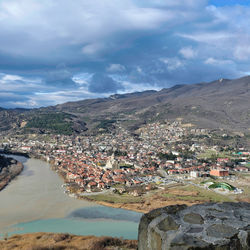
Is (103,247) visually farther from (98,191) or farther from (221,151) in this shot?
(221,151)

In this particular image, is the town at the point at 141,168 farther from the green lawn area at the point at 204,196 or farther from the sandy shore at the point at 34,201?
the green lawn area at the point at 204,196

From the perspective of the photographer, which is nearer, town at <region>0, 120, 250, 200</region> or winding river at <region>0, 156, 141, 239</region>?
winding river at <region>0, 156, 141, 239</region>

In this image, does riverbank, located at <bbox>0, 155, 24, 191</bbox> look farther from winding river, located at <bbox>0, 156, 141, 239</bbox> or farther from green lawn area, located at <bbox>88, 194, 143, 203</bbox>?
green lawn area, located at <bbox>88, 194, 143, 203</bbox>

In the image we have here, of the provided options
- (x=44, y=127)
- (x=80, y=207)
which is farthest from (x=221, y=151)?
(x=44, y=127)

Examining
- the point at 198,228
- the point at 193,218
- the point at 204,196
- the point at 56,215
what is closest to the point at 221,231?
the point at 198,228

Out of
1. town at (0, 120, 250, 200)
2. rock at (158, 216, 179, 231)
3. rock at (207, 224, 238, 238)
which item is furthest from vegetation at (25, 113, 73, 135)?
rock at (207, 224, 238, 238)
